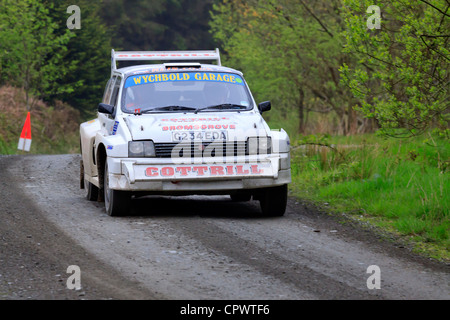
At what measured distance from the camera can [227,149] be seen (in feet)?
33.8

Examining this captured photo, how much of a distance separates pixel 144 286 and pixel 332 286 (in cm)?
154

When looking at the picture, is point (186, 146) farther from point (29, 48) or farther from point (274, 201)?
point (29, 48)

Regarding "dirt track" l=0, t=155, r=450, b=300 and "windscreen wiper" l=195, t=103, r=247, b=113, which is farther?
"windscreen wiper" l=195, t=103, r=247, b=113

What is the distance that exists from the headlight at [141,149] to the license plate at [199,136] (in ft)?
0.97

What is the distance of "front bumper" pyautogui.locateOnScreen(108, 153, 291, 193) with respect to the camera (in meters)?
10.1

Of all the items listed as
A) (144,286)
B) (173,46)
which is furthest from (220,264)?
(173,46)

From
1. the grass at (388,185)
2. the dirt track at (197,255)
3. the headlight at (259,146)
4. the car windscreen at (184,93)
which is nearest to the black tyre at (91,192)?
the dirt track at (197,255)

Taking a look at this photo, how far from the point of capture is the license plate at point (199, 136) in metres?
Answer: 10.2

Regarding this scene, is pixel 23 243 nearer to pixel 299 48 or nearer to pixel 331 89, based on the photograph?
pixel 299 48

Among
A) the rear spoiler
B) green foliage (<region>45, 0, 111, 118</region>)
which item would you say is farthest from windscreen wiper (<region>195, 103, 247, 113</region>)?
green foliage (<region>45, 0, 111, 118</region>)

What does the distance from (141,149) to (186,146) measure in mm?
545

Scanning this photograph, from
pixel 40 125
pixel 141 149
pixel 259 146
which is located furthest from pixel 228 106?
pixel 40 125

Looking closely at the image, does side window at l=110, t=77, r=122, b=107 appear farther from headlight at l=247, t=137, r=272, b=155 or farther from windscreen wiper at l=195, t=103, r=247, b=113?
headlight at l=247, t=137, r=272, b=155

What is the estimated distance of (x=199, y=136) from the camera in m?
10.3
